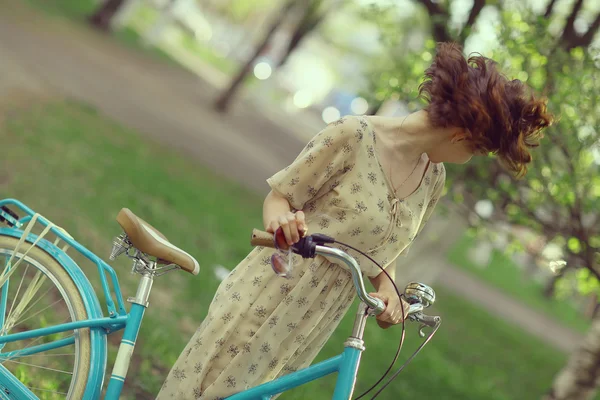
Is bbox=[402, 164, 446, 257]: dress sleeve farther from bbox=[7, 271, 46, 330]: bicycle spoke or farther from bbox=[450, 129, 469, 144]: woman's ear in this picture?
bbox=[7, 271, 46, 330]: bicycle spoke

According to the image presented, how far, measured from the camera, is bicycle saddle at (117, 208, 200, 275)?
284 centimetres

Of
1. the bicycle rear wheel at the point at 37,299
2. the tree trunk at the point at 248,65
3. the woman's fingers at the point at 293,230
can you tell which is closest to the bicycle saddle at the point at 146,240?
the bicycle rear wheel at the point at 37,299

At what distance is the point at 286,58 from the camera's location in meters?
21.5

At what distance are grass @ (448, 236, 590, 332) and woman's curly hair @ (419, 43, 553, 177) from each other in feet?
58.3

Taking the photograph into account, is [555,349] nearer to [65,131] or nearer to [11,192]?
[65,131]

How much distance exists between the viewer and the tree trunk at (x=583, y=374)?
7.04m

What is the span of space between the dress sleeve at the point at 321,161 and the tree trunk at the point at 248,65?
56.5 feet

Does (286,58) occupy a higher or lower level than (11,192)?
higher

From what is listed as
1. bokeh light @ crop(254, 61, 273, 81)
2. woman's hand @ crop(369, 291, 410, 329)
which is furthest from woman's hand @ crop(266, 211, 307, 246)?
bokeh light @ crop(254, 61, 273, 81)

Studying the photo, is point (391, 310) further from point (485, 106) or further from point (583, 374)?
point (583, 374)

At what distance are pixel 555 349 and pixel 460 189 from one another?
935 centimetres

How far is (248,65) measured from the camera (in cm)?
1983

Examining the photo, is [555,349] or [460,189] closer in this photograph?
[460,189]

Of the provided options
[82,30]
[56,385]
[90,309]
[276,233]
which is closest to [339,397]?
[276,233]
